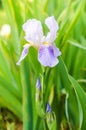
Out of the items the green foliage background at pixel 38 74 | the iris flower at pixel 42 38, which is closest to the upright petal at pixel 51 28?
the iris flower at pixel 42 38

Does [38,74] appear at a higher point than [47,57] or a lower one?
lower

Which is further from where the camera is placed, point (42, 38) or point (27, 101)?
point (27, 101)

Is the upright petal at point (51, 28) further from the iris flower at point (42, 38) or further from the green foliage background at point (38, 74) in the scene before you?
Answer: the green foliage background at point (38, 74)

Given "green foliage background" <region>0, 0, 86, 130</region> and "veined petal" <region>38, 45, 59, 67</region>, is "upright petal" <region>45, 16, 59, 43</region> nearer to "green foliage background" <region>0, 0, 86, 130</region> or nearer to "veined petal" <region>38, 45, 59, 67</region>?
"veined petal" <region>38, 45, 59, 67</region>

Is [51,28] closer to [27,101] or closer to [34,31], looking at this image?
[34,31]

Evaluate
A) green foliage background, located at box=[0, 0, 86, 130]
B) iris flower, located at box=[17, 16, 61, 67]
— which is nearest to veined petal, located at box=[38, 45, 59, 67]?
iris flower, located at box=[17, 16, 61, 67]

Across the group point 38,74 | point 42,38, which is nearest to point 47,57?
point 42,38

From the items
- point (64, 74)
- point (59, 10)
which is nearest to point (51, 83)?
point (64, 74)
